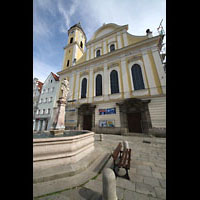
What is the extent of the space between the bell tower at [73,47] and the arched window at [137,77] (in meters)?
11.6

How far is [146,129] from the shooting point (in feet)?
27.3

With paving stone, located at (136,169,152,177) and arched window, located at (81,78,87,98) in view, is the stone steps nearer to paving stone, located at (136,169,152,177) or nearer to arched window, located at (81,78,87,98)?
paving stone, located at (136,169,152,177)

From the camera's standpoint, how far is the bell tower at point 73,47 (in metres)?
17.1

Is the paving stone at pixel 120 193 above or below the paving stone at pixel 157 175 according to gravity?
above

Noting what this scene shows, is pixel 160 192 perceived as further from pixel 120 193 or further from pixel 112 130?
pixel 112 130

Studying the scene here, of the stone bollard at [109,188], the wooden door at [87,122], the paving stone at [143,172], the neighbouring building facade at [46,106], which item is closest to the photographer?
the stone bollard at [109,188]

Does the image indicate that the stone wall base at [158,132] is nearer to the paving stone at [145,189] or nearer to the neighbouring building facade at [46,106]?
the paving stone at [145,189]

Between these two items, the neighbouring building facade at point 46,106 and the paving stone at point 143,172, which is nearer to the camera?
the paving stone at point 143,172

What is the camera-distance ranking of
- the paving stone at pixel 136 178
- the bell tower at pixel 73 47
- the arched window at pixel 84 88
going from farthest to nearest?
the bell tower at pixel 73 47 < the arched window at pixel 84 88 < the paving stone at pixel 136 178

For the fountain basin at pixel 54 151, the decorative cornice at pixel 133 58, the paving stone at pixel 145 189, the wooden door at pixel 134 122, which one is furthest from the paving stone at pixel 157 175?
the decorative cornice at pixel 133 58

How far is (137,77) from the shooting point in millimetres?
10156

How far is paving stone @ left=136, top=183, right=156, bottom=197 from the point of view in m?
1.80
